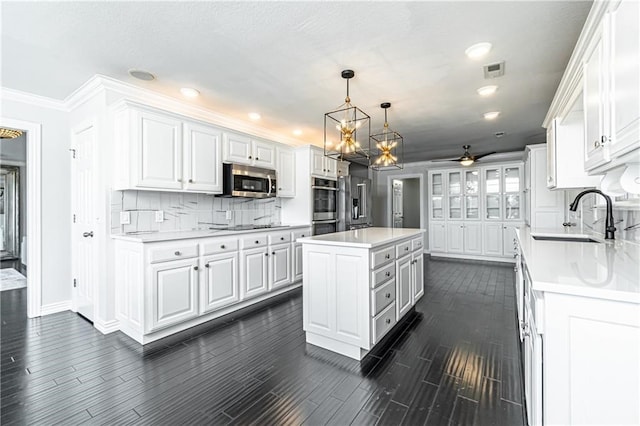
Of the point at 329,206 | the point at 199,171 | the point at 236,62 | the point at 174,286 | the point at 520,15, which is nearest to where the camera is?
the point at 520,15

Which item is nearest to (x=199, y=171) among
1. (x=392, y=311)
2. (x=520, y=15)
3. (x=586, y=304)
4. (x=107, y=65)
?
(x=107, y=65)

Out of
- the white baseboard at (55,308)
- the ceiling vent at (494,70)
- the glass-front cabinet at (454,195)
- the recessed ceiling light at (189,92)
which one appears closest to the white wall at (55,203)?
the white baseboard at (55,308)

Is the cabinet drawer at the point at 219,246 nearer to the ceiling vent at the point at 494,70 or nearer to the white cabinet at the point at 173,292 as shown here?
the white cabinet at the point at 173,292

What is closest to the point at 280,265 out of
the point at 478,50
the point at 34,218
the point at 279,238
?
the point at 279,238

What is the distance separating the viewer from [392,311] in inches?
107

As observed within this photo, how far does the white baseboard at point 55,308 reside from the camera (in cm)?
334

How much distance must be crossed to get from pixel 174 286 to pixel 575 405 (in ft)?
9.42

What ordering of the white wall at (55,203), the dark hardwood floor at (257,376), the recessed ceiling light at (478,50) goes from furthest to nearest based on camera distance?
the white wall at (55,203), the recessed ceiling light at (478,50), the dark hardwood floor at (257,376)

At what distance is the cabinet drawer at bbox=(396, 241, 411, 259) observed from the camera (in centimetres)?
288

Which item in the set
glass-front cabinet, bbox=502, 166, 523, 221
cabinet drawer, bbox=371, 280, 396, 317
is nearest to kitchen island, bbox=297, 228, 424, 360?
cabinet drawer, bbox=371, 280, 396, 317

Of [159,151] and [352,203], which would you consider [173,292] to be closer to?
[159,151]

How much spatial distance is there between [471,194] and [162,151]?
256 inches

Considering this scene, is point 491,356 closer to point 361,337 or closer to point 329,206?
point 361,337

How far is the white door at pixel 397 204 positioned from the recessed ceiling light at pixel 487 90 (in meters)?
5.20
